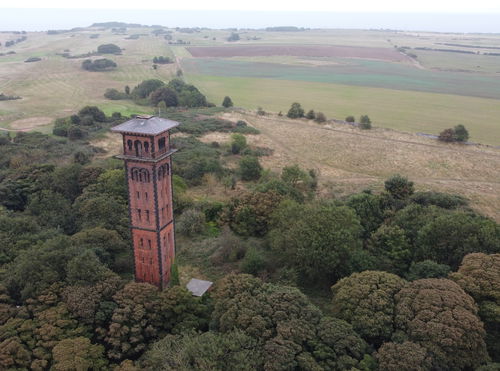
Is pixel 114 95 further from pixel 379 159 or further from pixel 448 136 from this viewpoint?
pixel 448 136

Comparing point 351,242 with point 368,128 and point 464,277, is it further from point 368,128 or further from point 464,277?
point 368,128

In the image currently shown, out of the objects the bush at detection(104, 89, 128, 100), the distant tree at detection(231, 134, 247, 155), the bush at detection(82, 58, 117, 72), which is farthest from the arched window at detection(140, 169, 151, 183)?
the bush at detection(82, 58, 117, 72)

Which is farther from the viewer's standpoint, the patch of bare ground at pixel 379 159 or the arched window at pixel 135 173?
the patch of bare ground at pixel 379 159

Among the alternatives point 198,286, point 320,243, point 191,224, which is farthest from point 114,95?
point 320,243

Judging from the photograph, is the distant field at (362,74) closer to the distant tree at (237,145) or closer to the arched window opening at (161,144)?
the distant tree at (237,145)

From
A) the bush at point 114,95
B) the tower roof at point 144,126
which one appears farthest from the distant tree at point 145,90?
the tower roof at point 144,126

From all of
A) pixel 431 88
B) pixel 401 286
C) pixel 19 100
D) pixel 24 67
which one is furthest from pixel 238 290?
pixel 24 67

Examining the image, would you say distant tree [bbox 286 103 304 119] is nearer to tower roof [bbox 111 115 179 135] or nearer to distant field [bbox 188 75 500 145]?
distant field [bbox 188 75 500 145]
